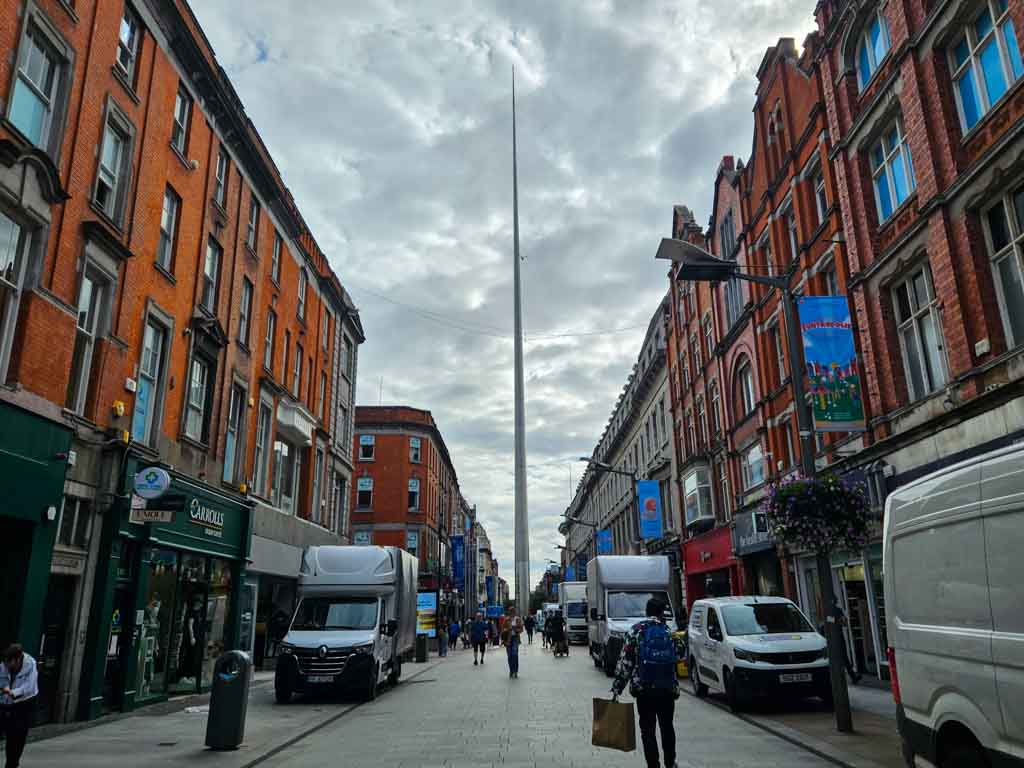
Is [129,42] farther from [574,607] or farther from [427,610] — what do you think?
[574,607]

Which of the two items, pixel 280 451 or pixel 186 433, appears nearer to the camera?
pixel 186 433

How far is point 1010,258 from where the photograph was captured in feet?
39.6

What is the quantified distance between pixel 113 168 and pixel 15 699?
10537mm

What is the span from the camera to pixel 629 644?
7.89 meters

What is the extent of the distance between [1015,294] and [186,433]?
645 inches

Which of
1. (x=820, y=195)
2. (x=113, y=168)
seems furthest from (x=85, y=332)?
(x=820, y=195)

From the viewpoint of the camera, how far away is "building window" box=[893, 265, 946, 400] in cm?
1431

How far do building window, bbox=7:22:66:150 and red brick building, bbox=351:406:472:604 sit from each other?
44.5m

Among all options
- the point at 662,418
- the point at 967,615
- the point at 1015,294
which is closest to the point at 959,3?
the point at 1015,294

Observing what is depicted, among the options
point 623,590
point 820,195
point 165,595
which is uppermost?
point 820,195

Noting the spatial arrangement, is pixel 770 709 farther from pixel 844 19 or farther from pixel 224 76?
pixel 224 76

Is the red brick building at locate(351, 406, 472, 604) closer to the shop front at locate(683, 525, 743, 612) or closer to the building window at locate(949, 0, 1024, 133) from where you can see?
the shop front at locate(683, 525, 743, 612)

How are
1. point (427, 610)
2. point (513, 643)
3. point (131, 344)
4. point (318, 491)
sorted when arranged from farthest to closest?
point (427, 610) → point (318, 491) → point (513, 643) → point (131, 344)

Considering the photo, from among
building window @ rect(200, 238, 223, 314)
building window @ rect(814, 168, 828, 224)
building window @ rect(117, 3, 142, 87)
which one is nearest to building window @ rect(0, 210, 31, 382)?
building window @ rect(117, 3, 142, 87)
